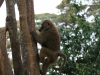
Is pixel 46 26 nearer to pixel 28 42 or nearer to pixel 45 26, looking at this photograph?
pixel 45 26

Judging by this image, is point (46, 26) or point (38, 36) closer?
point (38, 36)

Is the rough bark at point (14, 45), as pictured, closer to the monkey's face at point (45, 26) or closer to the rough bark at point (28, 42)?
the rough bark at point (28, 42)

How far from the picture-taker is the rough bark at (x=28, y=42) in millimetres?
3672

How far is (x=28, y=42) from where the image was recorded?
3752 mm

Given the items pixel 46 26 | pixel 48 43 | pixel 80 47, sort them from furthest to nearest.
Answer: pixel 80 47 → pixel 46 26 → pixel 48 43

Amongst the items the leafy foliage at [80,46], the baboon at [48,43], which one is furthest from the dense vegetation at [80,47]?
the baboon at [48,43]

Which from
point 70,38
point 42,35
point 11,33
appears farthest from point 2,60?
point 70,38

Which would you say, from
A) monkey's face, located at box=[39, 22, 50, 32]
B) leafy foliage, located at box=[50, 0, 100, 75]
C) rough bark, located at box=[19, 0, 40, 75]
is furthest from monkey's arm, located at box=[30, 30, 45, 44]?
leafy foliage, located at box=[50, 0, 100, 75]

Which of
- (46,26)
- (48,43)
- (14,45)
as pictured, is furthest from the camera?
(46,26)

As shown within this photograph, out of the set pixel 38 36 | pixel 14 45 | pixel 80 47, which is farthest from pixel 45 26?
pixel 80 47

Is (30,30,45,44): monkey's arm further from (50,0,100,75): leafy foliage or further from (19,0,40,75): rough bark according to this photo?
(50,0,100,75): leafy foliage

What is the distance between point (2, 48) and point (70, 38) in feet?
9.29

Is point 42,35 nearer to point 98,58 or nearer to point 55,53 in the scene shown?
point 55,53

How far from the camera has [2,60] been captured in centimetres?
354
